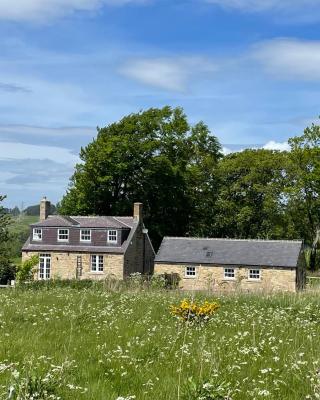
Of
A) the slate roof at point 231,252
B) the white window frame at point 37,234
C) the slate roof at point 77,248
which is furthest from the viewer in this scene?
the white window frame at point 37,234

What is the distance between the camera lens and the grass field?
5.34 m

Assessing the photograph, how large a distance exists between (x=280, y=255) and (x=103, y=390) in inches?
1802

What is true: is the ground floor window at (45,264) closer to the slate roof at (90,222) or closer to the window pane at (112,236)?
the slate roof at (90,222)

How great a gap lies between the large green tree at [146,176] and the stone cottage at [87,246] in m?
6.33

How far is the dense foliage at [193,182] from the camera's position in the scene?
204ft

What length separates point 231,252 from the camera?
51.6 m

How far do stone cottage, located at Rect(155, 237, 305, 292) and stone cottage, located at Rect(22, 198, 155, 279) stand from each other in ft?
13.4

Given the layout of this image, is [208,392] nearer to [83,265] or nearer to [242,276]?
[242,276]

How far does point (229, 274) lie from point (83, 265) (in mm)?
14897

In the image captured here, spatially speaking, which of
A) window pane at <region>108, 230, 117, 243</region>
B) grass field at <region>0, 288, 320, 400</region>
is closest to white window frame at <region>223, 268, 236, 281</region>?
window pane at <region>108, 230, 117, 243</region>

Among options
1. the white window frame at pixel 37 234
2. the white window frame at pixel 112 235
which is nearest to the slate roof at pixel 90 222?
the white window frame at pixel 112 235

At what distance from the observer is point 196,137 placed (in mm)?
73062

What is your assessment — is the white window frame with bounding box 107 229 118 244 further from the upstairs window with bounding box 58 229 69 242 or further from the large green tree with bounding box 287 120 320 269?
the large green tree with bounding box 287 120 320 269

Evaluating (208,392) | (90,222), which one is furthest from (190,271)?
(208,392)
